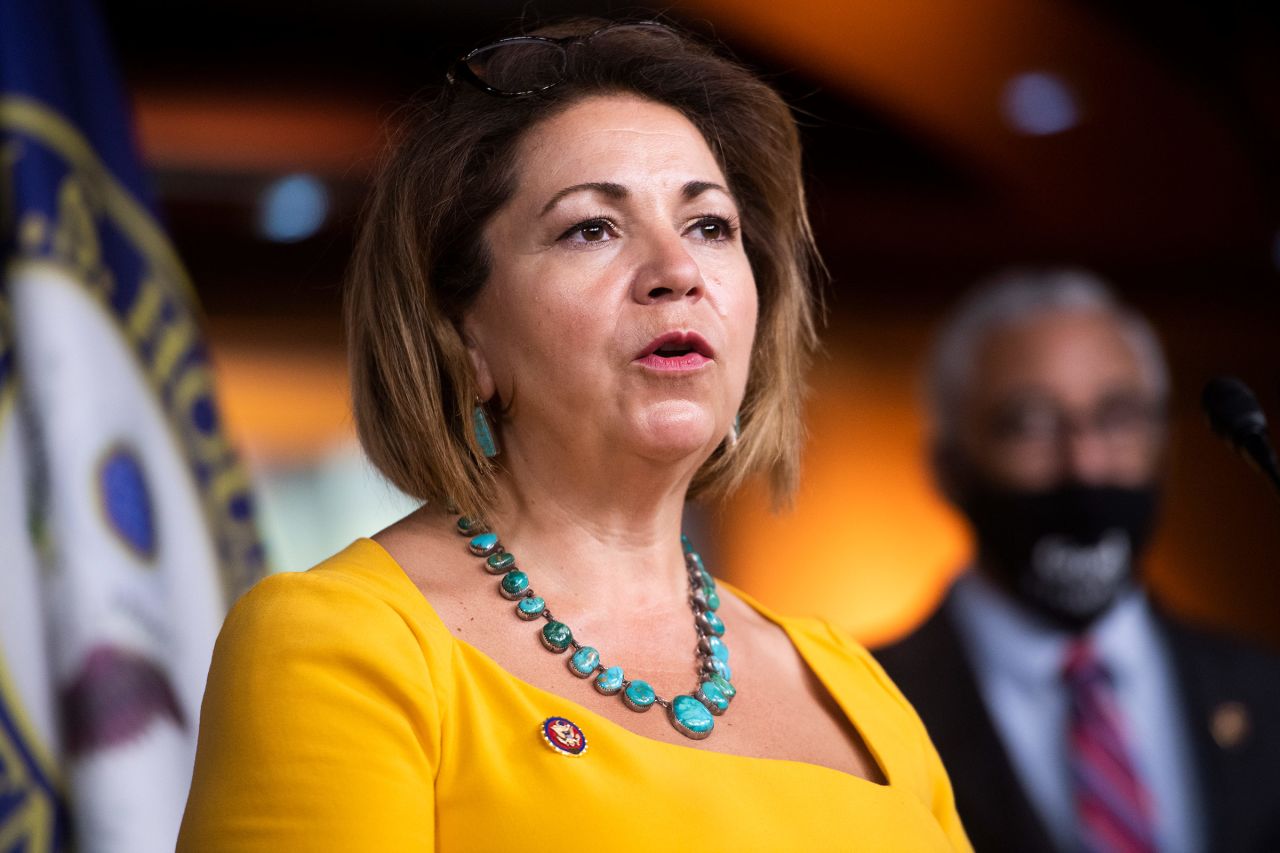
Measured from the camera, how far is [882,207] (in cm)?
466

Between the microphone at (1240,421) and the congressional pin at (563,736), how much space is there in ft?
2.36

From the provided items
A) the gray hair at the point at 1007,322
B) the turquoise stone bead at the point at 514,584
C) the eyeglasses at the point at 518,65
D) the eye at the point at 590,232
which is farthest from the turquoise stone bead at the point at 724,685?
the gray hair at the point at 1007,322

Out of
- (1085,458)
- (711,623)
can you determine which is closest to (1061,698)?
(1085,458)

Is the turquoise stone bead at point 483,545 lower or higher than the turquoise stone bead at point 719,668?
higher

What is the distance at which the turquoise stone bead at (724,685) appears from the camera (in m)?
1.60

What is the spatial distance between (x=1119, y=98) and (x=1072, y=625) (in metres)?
1.62

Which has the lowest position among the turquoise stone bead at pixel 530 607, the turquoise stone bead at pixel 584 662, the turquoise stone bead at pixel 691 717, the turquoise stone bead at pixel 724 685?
the turquoise stone bead at pixel 724 685

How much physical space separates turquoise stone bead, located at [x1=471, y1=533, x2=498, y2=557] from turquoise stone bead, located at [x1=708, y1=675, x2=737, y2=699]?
0.92 ft

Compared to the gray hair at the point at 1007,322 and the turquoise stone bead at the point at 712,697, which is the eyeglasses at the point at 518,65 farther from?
the gray hair at the point at 1007,322

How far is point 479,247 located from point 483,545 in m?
0.35

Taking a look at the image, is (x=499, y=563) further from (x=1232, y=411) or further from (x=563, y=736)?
(x=1232, y=411)

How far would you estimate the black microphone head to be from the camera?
1.49 m

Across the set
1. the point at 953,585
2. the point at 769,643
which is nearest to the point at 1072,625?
the point at 953,585

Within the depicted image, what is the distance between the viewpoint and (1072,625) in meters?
3.95
